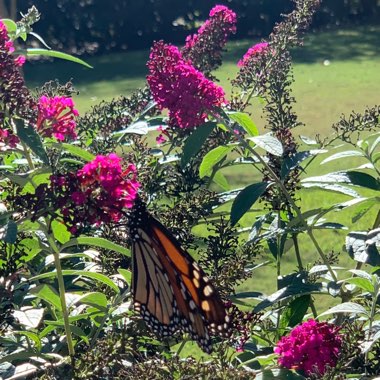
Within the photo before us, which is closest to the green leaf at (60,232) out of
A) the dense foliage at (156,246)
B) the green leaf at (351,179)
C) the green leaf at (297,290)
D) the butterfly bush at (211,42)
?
the dense foliage at (156,246)

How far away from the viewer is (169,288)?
2.14 metres

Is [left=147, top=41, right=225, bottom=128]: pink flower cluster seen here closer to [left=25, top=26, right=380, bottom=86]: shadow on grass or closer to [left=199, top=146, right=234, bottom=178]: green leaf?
[left=199, top=146, right=234, bottom=178]: green leaf

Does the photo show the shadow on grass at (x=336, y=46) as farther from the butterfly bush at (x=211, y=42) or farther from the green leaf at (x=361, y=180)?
the green leaf at (x=361, y=180)

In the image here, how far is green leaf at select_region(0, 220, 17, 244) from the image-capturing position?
5.47 ft

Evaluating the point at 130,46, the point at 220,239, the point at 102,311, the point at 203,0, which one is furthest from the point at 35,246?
the point at 203,0

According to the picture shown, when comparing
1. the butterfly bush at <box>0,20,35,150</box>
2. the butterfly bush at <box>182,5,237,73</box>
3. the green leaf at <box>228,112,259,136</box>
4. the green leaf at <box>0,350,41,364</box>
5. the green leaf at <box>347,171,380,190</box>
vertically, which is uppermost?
the butterfly bush at <box>0,20,35,150</box>

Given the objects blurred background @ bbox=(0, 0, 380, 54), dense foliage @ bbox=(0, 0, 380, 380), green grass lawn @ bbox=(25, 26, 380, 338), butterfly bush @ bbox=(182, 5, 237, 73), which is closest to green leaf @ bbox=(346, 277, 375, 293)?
dense foliage @ bbox=(0, 0, 380, 380)

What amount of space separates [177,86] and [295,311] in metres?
0.58

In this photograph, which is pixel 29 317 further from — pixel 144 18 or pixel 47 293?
pixel 144 18

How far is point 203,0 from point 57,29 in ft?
9.83

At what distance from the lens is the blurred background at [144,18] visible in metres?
18.1

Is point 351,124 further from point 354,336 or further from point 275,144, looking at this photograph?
point 354,336

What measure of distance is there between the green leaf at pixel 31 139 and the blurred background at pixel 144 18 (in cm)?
1607

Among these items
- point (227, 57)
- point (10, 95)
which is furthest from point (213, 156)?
point (227, 57)
